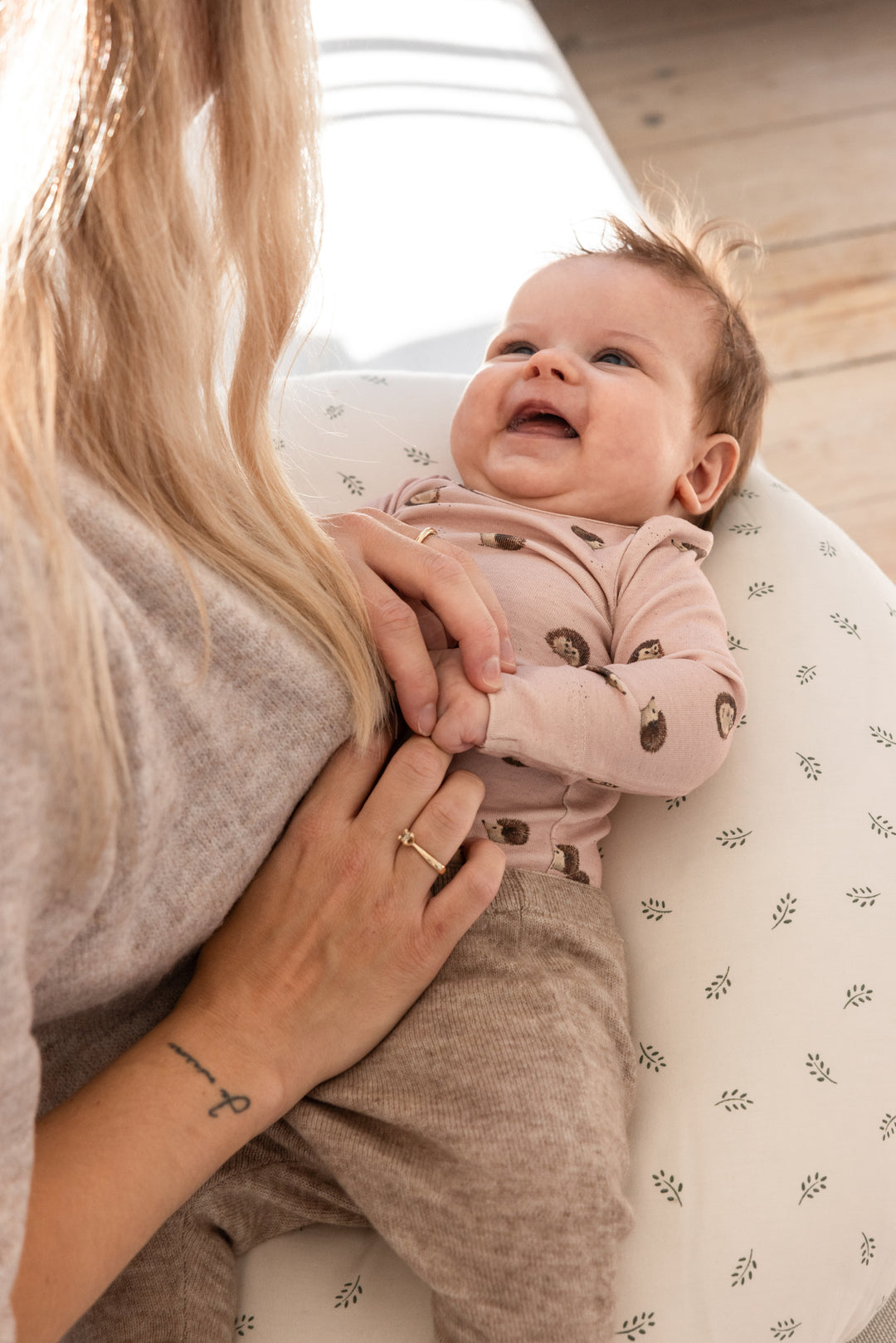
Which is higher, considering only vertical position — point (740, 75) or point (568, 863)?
point (740, 75)

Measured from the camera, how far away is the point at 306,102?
748 mm

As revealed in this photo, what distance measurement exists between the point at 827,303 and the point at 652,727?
1.67 m

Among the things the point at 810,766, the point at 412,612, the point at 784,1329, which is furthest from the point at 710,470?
the point at 784,1329

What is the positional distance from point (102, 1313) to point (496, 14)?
76.6 inches

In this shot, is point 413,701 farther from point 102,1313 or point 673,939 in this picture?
point 102,1313

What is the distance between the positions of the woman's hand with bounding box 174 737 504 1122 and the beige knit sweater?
29mm

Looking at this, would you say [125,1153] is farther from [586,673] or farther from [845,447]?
[845,447]

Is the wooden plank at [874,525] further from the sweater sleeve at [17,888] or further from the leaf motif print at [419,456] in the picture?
the sweater sleeve at [17,888]

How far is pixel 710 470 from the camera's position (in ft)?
3.95

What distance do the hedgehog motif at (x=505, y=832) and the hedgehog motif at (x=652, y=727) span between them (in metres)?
0.13

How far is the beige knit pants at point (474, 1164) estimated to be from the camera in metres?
0.75

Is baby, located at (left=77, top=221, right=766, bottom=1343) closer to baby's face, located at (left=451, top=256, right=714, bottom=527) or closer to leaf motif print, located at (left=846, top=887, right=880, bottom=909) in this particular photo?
baby's face, located at (left=451, top=256, right=714, bottom=527)

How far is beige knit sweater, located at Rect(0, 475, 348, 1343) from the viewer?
0.56 metres

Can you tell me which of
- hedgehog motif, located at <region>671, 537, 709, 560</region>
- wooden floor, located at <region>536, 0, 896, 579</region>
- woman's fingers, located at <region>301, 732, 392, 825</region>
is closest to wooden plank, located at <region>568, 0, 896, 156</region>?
wooden floor, located at <region>536, 0, 896, 579</region>
